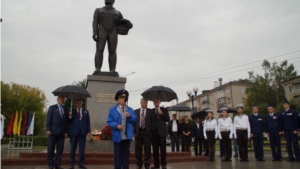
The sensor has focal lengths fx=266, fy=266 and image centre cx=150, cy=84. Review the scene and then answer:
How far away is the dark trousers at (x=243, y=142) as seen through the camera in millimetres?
9850

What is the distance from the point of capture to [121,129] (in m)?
5.56

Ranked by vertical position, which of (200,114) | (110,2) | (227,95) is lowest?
(200,114)

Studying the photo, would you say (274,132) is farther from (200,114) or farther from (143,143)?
(143,143)

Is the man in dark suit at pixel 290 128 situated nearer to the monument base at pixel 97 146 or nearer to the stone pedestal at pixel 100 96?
the stone pedestal at pixel 100 96

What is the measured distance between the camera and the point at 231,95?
191ft

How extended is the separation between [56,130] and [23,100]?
132ft

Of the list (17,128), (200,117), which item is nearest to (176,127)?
(200,117)

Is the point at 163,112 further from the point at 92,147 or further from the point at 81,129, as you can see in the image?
the point at 92,147

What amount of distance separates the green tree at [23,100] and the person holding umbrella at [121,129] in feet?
134

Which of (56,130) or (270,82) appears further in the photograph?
(270,82)

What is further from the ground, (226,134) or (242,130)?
(242,130)

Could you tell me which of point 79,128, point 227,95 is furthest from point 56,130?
point 227,95

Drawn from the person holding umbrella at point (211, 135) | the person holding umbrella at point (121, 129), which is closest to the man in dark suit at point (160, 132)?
the person holding umbrella at point (121, 129)

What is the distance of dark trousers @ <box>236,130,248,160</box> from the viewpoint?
32.3 ft
